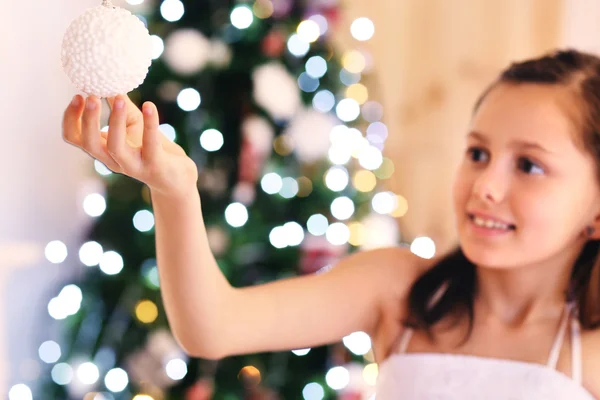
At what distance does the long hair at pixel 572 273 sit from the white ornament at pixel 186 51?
0.79 meters

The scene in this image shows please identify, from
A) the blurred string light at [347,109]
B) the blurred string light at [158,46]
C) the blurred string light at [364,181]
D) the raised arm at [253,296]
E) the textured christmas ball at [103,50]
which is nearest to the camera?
the textured christmas ball at [103,50]

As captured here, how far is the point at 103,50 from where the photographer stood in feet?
1.90

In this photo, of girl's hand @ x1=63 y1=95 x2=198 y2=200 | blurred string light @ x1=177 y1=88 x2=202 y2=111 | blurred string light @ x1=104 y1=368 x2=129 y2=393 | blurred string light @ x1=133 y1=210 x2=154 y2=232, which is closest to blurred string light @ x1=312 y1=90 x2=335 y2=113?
blurred string light @ x1=177 y1=88 x2=202 y2=111

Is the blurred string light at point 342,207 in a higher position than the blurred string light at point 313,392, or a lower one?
higher

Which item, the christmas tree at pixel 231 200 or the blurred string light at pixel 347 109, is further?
the blurred string light at pixel 347 109

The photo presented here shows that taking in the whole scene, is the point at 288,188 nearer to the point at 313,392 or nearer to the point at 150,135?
the point at 313,392

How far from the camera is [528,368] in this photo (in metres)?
1.00

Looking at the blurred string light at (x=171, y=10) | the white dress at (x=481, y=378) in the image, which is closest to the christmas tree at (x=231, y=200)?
the blurred string light at (x=171, y=10)

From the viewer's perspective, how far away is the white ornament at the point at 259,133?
5.39 ft

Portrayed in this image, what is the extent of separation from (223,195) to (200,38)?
42 cm

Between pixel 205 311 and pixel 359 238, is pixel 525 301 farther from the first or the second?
pixel 359 238

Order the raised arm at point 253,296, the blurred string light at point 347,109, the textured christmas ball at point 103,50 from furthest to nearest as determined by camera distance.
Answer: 1. the blurred string light at point 347,109
2. the raised arm at point 253,296
3. the textured christmas ball at point 103,50

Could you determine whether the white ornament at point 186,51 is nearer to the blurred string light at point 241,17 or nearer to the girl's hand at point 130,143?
the blurred string light at point 241,17

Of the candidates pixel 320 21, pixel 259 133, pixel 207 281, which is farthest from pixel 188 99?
pixel 207 281
